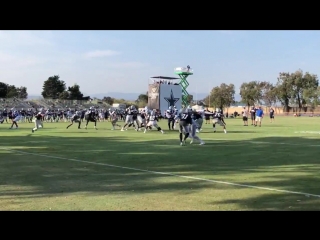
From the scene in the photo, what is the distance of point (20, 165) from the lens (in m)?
12.8

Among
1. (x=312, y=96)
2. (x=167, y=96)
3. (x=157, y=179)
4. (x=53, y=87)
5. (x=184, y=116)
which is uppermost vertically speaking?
(x=53, y=87)

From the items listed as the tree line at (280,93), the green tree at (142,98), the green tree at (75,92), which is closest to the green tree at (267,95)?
the tree line at (280,93)

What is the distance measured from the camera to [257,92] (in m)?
104

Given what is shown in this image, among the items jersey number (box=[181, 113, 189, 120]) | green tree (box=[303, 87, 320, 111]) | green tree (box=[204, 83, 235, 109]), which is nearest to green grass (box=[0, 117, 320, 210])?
jersey number (box=[181, 113, 189, 120])

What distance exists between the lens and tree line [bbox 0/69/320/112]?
95.8 m

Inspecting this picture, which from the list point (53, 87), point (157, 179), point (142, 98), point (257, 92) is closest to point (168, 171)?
point (157, 179)

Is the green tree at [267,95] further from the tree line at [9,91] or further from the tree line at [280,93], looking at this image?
the tree line at [9,91]

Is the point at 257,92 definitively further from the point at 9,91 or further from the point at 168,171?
the point at 168,171

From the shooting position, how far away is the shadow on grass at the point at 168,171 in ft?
28.4

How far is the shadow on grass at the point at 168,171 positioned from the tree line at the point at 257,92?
80703mm

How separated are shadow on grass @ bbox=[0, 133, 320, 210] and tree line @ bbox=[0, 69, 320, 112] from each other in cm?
8070

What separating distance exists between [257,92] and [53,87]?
5854 centimetres

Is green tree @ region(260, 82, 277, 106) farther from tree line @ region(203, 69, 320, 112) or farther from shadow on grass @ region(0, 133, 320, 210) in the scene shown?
shadow on grass @ region(0, 133, 320, 210)
